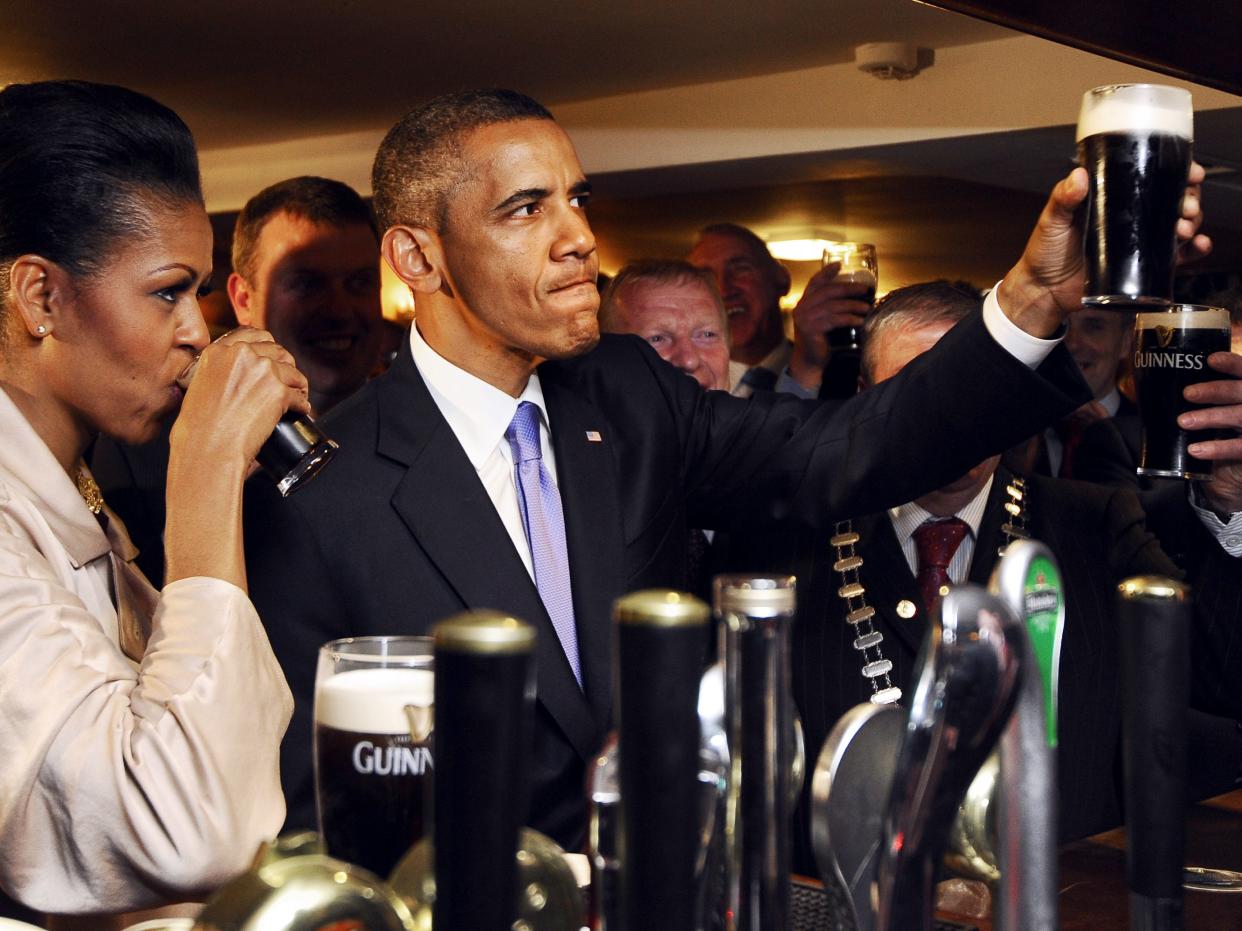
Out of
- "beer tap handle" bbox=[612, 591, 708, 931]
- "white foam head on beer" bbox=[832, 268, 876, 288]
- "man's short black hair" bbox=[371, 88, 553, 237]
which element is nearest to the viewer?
"beer tap handle" bbox=[612, 591, 708, 931]

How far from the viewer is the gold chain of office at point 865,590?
221cm

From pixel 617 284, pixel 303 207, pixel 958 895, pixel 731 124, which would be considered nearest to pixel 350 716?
pixel 958 895

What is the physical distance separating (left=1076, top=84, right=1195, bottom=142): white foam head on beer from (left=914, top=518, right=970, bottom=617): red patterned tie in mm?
1175

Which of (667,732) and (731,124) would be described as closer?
(667,732)

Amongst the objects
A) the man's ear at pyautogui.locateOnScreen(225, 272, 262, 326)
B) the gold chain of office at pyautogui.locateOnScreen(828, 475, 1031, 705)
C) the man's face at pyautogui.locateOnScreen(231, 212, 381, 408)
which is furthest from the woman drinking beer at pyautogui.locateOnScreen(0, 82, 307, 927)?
the man's ear at pyautogui.locateOnScreen(225, 272, 262, 326)

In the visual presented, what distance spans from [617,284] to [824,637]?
179 centimetres

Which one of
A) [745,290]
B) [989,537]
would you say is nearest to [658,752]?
[989,537]

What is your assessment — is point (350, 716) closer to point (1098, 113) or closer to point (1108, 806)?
point (1098, 113)

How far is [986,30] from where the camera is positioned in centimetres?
555

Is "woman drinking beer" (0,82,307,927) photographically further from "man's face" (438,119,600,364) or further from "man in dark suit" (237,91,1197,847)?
"man's face" (438,119,600,364)

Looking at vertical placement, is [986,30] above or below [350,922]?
above

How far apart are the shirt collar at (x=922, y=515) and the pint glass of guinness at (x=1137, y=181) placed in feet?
3.74

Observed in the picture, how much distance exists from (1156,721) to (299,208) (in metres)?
2.88

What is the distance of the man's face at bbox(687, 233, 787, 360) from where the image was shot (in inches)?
205
